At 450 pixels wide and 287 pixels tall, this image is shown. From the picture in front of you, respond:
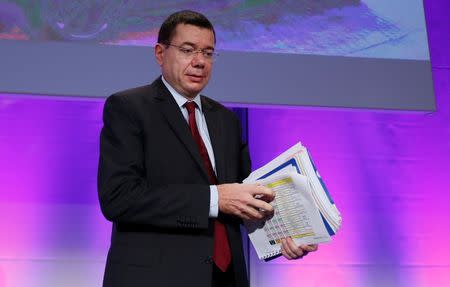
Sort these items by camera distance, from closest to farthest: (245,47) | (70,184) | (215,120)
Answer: (215,120) → (245,47) → (70,184)

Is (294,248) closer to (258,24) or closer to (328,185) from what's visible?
(258,24)

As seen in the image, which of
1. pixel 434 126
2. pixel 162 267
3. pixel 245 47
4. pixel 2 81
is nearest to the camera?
pixel 162 267

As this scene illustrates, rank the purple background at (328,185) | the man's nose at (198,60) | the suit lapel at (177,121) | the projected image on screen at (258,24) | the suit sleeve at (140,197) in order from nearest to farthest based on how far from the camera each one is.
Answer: the suit sleeve at (140,197), the suit lapel at (177,121), the man's nose at (198,60), the projected image on screen at (258,24), the purple background at (328,185)

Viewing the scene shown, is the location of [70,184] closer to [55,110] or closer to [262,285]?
[55,110]

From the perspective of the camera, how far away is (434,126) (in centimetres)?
357

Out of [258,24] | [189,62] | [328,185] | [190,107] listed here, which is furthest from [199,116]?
[328,185]

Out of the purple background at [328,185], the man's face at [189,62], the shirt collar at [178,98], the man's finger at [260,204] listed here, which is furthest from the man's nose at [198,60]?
the purple background at [328,185]

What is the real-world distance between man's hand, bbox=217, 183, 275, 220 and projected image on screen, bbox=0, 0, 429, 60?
149 cm

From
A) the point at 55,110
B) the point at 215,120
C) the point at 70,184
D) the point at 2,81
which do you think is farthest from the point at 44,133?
the point at 215,120

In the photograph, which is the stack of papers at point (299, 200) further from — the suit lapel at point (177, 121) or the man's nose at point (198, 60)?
the man's nose at point (198, 60)

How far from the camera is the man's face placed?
1.57 meters

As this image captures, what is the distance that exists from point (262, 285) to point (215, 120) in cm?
180

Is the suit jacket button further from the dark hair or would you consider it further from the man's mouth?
the dark hair

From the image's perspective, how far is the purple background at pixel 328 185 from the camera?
10.0 ft
